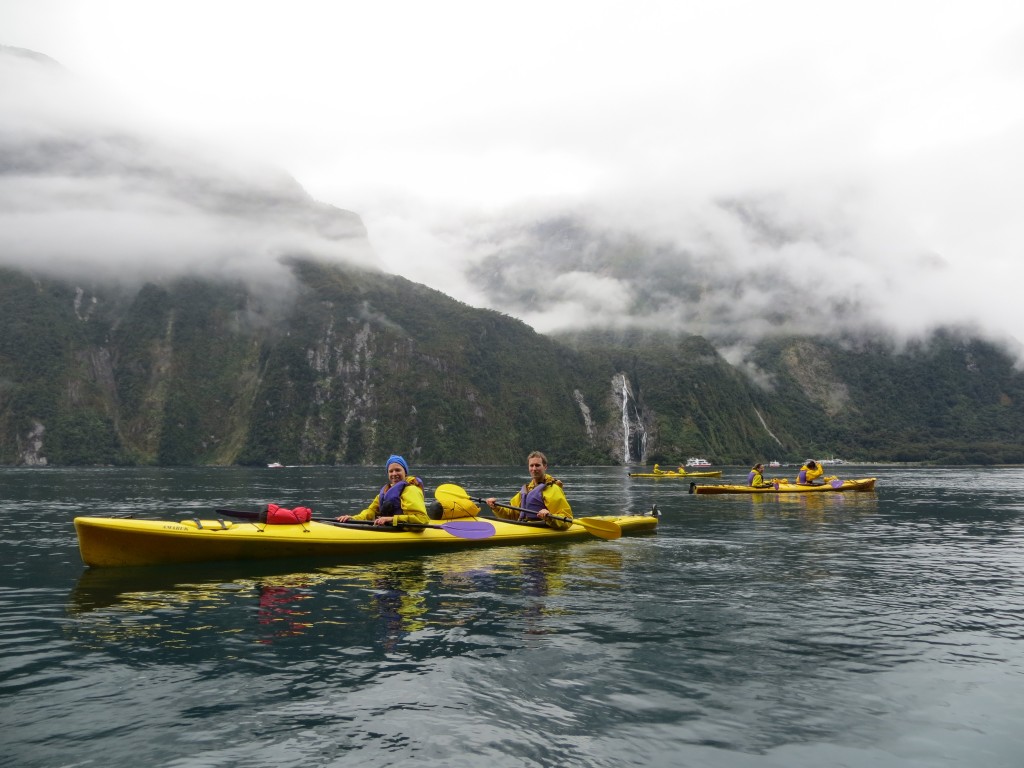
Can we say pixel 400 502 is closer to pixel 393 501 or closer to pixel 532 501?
pixel 393 501

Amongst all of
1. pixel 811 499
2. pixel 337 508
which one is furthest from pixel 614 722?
pixel 811 499

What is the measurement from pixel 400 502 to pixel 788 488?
132 feet

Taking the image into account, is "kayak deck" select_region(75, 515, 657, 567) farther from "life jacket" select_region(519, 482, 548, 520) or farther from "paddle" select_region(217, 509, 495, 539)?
"life jacket" select_region(519, 482, 548, 520)

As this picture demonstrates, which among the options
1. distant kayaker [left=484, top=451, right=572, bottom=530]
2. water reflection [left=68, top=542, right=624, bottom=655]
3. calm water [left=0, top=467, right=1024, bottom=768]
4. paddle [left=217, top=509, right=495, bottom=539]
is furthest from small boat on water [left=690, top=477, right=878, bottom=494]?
water reflection [left=68, top=542, right=624, bottom=655]

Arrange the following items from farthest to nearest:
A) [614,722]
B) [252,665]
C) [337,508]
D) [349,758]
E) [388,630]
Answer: [337,508], [388,630], [252,665], [614,722], [349,758]

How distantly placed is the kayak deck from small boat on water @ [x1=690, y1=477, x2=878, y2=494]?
35892 mm

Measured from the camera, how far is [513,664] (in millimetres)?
9195

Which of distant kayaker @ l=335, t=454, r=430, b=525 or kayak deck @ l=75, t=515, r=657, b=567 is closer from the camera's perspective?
kayak deck @ l=75, t=515, r=657, b=567

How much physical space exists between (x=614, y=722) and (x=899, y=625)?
22.5 ft

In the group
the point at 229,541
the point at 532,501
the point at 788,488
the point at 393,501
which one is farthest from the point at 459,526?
the point at 788,488

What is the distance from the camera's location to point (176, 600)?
43.1 ft

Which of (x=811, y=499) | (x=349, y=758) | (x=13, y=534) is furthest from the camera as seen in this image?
(x=811, y=499)

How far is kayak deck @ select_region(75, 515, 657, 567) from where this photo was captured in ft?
51.2

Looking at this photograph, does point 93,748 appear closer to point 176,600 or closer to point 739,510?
point 176,600
